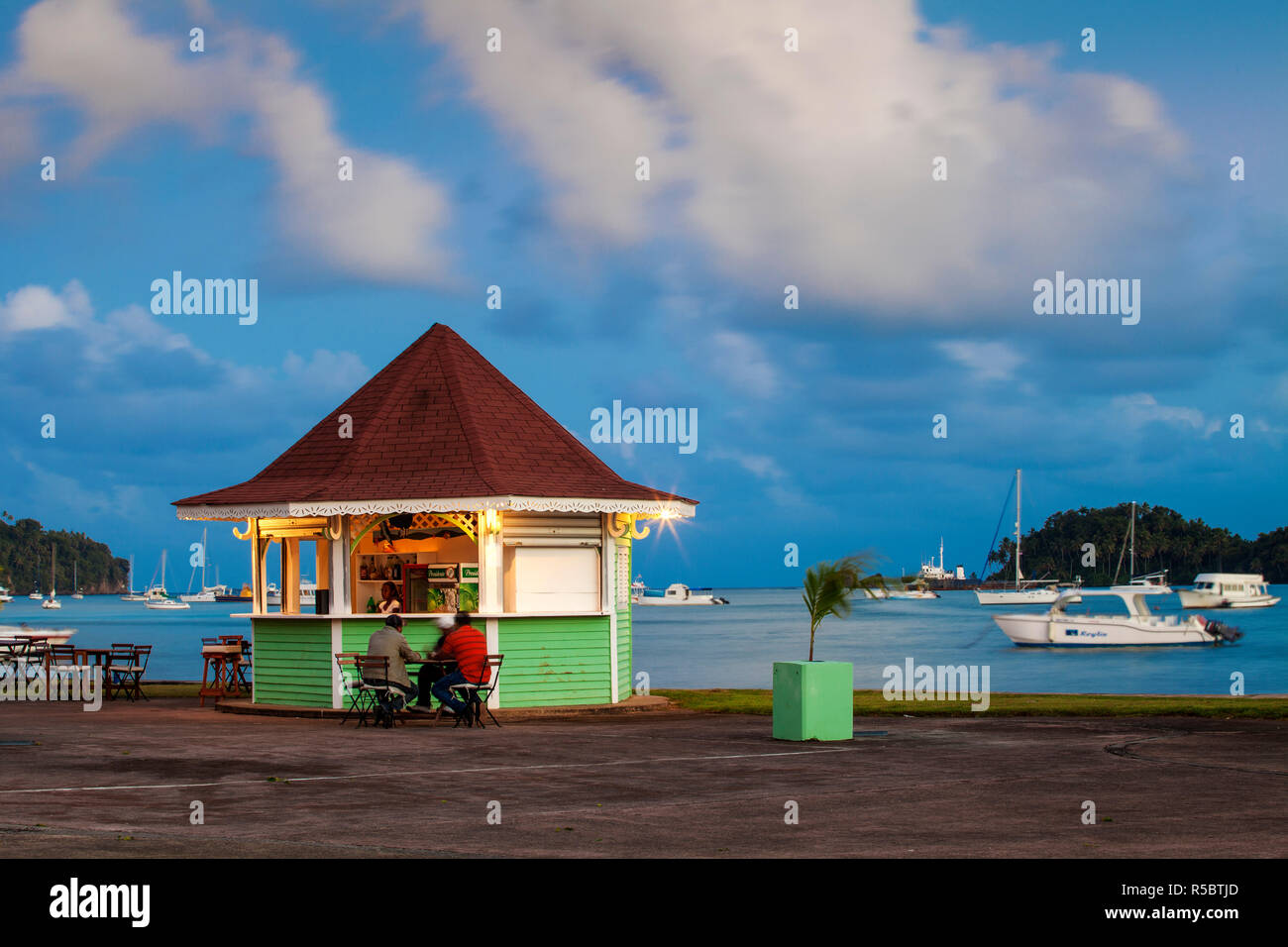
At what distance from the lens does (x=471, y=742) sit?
16.0 metres

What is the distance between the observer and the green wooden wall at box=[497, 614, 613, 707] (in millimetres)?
19859

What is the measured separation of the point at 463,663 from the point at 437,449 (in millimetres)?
3859

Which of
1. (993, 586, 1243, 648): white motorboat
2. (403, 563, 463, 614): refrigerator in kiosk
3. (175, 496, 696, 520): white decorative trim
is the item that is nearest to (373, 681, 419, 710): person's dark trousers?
(175, 496, 696, 520): white decorative trim

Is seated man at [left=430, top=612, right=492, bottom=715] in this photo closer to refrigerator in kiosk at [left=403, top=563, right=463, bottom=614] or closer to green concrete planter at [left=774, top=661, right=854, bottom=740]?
refrigerator in kiosk at [left=403, top=563, right=463, bottom=614]

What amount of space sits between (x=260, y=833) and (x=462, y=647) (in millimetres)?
8924

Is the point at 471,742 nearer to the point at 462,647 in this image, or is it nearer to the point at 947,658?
the point at 462,647

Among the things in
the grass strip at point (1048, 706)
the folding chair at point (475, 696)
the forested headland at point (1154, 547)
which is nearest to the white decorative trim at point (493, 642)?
the folding chair at point (475, 696)

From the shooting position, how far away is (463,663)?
18.0 metres

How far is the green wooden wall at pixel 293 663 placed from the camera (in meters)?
20.0

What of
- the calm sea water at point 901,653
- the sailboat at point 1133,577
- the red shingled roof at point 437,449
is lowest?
the calm sea water at point 901,653

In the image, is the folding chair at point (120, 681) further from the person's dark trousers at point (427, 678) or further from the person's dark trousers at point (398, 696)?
the person's dark trousers at point (398, 696)

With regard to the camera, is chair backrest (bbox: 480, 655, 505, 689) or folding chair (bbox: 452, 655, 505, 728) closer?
folding chair (bbox: 452, 655, 505, 728)

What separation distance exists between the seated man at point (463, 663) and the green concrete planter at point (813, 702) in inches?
159

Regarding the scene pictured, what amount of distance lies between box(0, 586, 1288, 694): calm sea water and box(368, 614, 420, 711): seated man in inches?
1049
